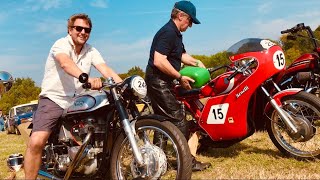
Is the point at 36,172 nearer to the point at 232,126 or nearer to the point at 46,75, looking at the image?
the point at 46,75

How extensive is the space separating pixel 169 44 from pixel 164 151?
5.24 ft

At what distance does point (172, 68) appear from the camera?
5.02 m

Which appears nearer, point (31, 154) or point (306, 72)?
point (31, 154)

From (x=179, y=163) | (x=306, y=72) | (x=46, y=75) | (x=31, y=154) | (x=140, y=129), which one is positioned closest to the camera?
(x=179, y=163)

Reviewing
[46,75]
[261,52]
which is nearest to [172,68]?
[261,52]

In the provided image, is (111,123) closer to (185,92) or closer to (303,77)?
(185,92)

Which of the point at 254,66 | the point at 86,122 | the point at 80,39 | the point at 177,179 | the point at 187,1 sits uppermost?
the point at 187,1

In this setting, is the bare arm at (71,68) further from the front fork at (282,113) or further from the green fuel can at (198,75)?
the front fork at (282,113)

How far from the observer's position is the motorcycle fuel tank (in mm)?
4152

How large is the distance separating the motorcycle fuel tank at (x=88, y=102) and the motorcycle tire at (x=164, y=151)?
1.40 feet

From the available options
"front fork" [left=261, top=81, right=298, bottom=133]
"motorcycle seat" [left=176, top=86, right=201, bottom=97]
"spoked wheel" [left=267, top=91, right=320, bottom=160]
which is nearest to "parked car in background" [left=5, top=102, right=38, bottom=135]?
"motorcycle seat" [left=176, top=86, right=201, bottom=97]

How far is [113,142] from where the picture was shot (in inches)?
163

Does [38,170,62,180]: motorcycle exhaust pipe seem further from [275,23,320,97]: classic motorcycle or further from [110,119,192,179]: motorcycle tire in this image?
[275,23,320,97]: classic motorcycle

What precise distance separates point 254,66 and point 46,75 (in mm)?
2612
